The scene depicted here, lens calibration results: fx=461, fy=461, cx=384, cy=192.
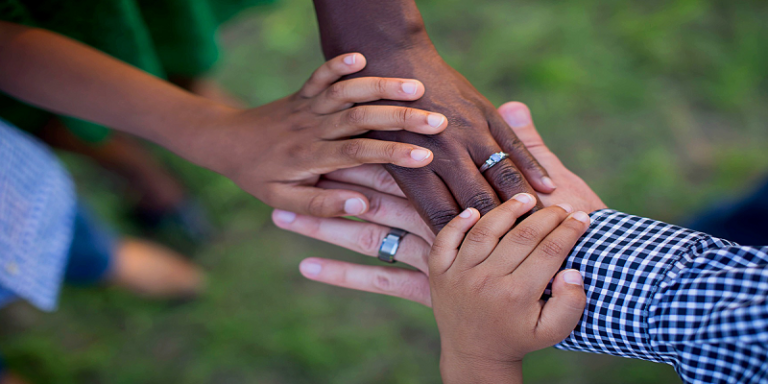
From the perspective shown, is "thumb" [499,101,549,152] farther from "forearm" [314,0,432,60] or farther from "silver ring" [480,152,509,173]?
"forearm" [314,0,432,60]

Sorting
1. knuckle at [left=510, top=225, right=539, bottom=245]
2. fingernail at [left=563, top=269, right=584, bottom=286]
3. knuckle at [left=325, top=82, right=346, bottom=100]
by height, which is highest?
knuckle at [left=325, top=82, right=346, bottom=100]

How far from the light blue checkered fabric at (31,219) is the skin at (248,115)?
0.66 feet

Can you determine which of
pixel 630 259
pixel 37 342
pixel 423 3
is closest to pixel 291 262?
pixel 37 342

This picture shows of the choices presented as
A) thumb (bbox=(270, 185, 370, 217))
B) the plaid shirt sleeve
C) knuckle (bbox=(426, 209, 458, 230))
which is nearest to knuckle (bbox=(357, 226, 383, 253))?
thumb (bbox=(270, 185, 370, 217))

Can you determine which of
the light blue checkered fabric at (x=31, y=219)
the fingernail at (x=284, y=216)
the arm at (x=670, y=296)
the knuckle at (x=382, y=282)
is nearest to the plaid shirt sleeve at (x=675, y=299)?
the arm at (x=670, y=296)

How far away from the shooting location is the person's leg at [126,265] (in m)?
1.74

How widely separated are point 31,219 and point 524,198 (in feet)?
4.78

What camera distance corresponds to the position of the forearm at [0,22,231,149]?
1.24m

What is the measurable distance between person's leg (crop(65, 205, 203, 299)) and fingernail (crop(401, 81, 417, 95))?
4.38 feet

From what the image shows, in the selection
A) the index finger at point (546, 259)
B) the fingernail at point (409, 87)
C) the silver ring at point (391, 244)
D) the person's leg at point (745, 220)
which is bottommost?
the person's leg at point (745, 220)

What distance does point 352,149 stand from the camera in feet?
3.80

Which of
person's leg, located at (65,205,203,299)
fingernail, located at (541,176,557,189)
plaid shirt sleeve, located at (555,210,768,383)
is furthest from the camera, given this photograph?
person's leg, located at (65,205,203,299)

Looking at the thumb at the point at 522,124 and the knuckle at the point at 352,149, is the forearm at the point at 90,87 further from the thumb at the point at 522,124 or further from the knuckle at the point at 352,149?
the thumb at the point at 522,124

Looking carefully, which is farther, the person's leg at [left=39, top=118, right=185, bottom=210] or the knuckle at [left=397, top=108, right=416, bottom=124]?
the person's leg at [left=39, top=118, right=185, bottom=210]
